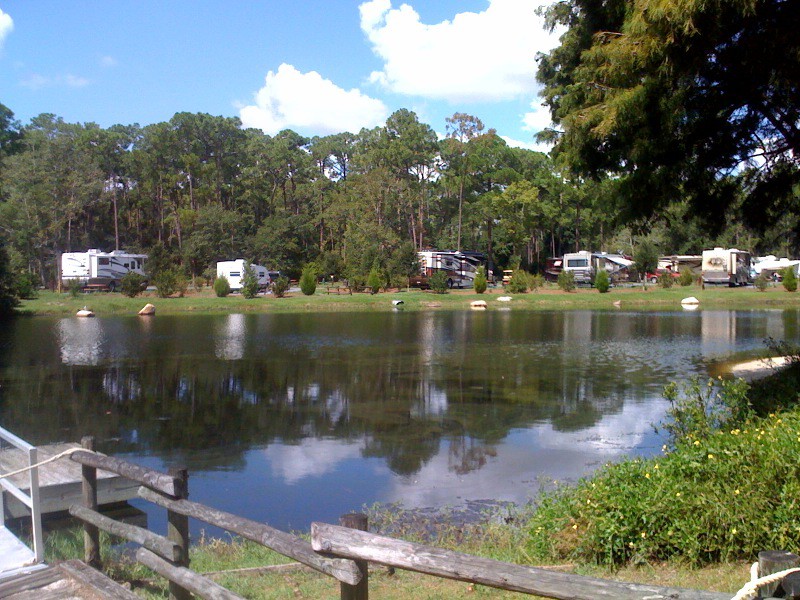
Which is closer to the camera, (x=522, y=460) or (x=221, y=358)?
(x=522, y=460)

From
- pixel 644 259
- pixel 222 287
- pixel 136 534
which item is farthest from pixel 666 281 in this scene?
pixel 136 534

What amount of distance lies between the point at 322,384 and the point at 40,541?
39.0ft

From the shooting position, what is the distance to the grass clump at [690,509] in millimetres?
5203

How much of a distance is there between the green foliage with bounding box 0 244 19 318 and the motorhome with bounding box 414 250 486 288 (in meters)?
24.6

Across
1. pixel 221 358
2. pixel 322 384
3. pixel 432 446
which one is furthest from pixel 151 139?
pixel 432 446

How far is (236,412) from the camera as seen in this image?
14.2 metres

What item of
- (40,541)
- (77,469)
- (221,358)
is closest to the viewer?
(40,541)

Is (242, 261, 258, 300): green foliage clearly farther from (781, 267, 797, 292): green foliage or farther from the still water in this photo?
(781, 267, 797, 292): green foliage

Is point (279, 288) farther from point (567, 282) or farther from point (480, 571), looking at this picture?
point (480, 571)

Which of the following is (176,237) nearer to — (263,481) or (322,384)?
(322,384)

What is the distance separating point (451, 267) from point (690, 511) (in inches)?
1865

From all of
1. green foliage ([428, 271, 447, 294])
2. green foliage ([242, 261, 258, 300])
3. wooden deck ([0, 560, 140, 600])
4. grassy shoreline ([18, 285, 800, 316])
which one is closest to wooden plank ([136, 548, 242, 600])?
wooden deck ([0, 560, 140, 600])

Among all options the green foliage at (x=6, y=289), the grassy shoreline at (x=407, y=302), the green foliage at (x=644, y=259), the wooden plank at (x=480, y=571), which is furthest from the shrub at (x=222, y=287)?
the wooden plank at (x=480, y=571)

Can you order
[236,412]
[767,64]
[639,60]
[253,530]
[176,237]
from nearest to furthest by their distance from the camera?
[253,530]
[639,60]
[767,64]
[236,412]
[176,237]
